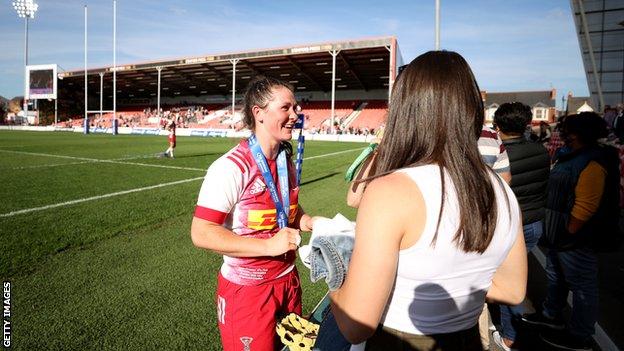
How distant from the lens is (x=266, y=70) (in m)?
45.6

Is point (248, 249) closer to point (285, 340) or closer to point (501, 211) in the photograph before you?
point (285, 340)

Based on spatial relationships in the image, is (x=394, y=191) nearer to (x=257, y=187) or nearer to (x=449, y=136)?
(x=449, y=136)

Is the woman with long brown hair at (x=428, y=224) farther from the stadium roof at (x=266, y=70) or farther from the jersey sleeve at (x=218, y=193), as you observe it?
the stadium roof at (x=266, y=70)

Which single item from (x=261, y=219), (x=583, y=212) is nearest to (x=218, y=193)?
(x=261, y=219)

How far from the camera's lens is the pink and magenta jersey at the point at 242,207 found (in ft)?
6.39

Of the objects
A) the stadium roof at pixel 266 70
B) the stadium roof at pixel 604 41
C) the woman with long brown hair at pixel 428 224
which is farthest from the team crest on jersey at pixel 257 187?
the stadium roof at pixel 266 70

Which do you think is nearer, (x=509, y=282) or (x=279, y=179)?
(x=509, y=282)

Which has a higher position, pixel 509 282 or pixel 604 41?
pixel 604 41

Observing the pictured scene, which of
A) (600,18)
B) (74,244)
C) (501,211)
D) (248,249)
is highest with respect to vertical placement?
(600,18)

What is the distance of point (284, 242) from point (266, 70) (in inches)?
1806

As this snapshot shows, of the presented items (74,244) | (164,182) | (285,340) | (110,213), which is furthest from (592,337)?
(164,182)

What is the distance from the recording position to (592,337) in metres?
3.65

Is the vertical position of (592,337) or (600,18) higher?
(600,18)

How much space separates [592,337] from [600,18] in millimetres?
25379
